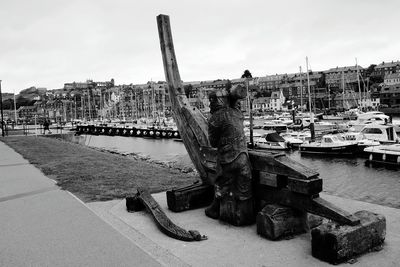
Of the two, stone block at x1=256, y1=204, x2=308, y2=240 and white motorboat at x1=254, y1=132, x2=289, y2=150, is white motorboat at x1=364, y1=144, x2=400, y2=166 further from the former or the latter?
stone block at x1=256, y1=204, x2=308, y2=240

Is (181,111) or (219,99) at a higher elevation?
(219,99)

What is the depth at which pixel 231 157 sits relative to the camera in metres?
6.89

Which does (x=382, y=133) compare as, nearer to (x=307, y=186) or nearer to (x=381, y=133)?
(x=381, y=133)

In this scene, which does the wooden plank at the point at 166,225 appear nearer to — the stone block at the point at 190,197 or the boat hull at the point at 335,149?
the stone block at the point at 190,197

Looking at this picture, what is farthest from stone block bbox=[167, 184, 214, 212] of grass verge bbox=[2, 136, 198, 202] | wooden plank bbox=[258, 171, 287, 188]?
grass verge bbox=[2, 136, 198, 202]

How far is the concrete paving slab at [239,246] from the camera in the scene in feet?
17.7

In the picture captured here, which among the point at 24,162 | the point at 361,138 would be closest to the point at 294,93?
the point at 361,138

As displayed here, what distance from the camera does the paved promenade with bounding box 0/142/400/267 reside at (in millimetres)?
5484

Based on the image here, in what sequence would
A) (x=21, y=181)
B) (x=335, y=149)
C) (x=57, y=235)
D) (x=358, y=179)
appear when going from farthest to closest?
(x=335, y=149)
(x=358, y=179)
(x=21, y=181)
(x=57, y=235)

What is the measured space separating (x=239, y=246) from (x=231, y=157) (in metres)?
1.55

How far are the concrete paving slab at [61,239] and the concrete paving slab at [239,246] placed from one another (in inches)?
21.5

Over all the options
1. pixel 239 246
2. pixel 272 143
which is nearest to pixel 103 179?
pixel 239 246

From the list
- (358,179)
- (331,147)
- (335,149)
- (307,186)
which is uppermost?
(307,186)

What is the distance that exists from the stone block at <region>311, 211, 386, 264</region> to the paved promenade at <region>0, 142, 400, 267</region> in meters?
0.13
